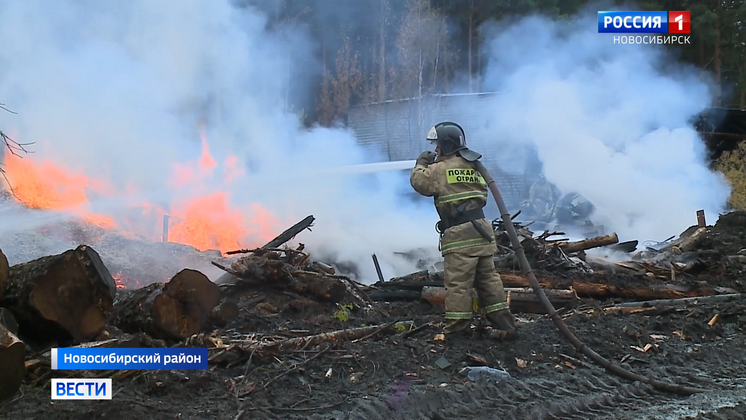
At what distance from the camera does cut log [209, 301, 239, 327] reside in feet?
16.2

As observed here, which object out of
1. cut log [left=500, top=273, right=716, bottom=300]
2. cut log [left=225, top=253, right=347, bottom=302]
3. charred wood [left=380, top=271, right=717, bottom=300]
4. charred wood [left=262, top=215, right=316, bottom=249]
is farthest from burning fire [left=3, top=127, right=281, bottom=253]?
cut log [left=500, top=273, right=716, bottom=300]

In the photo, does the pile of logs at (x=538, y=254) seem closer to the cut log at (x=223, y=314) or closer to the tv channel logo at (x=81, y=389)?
the cut log at (x=223, y=314)

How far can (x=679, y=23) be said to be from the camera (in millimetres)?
23234

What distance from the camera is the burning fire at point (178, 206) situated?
→ 10.5 metres

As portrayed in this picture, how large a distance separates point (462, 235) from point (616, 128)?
48.0 feet

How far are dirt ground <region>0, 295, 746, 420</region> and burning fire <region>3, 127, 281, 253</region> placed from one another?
629cm

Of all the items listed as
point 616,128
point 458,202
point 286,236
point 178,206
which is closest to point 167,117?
point 178,206

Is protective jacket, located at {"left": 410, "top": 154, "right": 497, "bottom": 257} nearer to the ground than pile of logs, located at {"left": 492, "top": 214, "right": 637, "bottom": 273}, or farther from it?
farther from it

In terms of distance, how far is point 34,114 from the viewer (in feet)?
37.3

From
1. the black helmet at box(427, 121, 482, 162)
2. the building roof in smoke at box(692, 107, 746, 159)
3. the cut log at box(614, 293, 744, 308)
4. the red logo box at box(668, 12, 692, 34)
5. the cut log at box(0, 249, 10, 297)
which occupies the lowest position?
the cut log at box(614, 293, 744, 308)

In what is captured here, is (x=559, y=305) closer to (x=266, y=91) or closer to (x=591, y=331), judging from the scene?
(x=591, y=331)

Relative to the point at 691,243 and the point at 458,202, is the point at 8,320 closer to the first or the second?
the point at 458,202

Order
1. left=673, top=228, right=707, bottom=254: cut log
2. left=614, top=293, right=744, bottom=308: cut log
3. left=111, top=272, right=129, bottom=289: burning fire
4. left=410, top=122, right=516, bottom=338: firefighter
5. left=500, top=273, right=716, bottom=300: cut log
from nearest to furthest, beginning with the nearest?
left=410, top=122, right=516, bottom=338: firefighter < left=614, top=293, right=744, bottom=308: cut log < left=500, top=273, right=716, bottom=300: cut log < left=111, top=272, right=129, bottom=289: burning fire < left=673, top=228, right=707, bottom=254: cut log

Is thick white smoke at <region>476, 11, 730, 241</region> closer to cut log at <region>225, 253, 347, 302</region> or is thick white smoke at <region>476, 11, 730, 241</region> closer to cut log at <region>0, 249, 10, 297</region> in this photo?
cut log at <region>225, 253, 347, 302</region>
